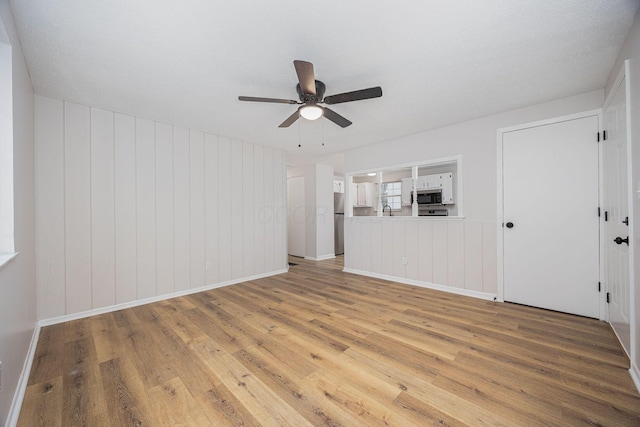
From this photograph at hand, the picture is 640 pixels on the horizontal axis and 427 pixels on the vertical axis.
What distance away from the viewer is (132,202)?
311cm

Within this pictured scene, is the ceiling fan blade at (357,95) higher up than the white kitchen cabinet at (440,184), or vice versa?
the ceiling fan blade at (357,95)

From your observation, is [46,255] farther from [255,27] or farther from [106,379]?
[255,27]

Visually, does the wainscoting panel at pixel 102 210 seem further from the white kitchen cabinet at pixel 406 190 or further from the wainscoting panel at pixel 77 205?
the white kitchen cabinet at pixel 406 190

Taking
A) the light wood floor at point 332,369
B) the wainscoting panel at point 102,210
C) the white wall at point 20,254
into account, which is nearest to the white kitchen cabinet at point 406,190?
the light wood floor at point 332,369

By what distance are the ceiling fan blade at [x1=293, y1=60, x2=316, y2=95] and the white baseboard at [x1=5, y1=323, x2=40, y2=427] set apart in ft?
8.45

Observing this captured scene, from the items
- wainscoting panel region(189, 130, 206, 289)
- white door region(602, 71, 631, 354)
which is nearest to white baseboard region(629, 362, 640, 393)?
white door region(602, 71, 631, 354)

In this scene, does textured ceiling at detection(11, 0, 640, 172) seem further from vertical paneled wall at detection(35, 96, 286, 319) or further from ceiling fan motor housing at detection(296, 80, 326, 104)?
vertical paneled wall at detection(35, 96, 286, 319)

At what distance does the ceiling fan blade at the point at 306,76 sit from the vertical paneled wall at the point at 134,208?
2436 millimetres

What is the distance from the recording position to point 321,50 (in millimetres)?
1860

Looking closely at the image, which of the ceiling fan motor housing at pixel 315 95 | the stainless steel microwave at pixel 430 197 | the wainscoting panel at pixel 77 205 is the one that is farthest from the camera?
the stainless steel microwave at pixel 430 197

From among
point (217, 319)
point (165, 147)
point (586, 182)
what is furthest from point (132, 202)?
point (586, 182)

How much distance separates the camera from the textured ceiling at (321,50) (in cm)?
152

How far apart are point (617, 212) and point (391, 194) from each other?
9.10 ft

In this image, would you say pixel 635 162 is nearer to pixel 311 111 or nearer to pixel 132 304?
pixel 311 111
